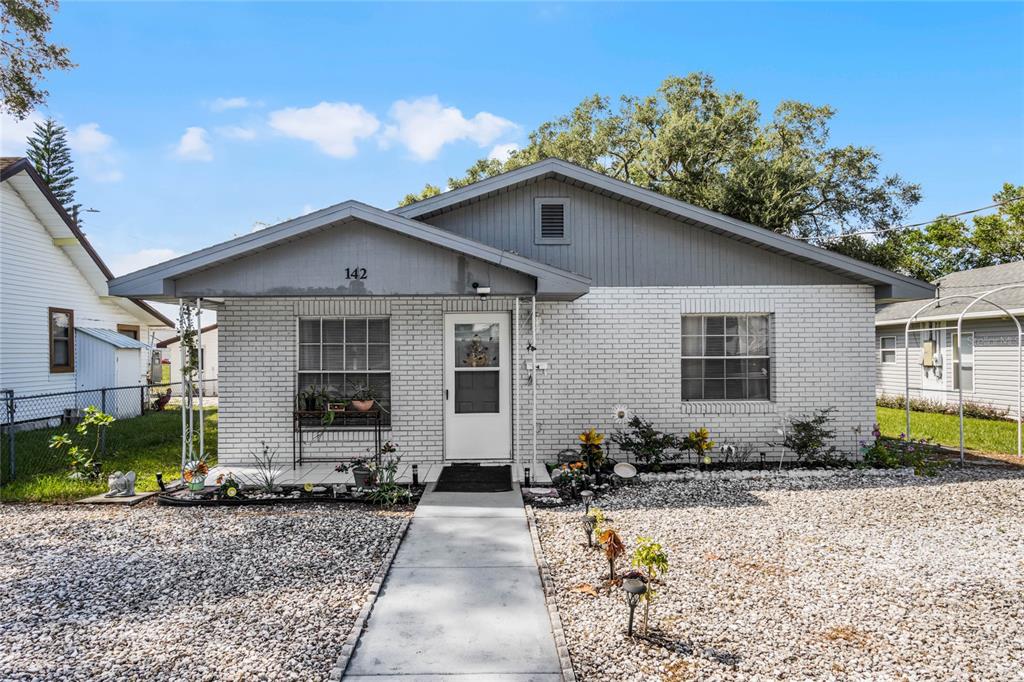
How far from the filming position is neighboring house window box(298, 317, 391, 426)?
9.20 m

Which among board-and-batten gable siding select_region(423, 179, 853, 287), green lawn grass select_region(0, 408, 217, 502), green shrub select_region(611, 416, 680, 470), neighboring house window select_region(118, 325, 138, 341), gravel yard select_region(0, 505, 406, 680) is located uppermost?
board-and-batten gable siding select_region(423, 179, 853, 287)

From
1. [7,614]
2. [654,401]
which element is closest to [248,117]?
[654,401]

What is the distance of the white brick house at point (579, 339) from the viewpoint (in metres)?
9.05

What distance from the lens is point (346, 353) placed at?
9211mm

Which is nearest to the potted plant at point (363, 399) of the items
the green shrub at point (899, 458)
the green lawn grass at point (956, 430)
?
the green shrub at point (899, 458)

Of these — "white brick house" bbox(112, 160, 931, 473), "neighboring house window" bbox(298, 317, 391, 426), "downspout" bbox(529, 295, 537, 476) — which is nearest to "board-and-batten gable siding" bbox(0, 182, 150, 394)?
"white brick house" bbox(112, 160, 931, 473)

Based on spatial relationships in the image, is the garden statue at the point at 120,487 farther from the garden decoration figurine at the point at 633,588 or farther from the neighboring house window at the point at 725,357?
the neighboring house window at the point at 725,357

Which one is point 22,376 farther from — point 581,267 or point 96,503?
point 581,267

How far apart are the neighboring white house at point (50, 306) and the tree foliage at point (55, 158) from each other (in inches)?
827

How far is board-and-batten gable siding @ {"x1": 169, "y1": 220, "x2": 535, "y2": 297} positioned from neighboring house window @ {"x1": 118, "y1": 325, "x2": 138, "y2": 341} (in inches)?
549

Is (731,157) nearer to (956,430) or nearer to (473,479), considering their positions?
(956,430)

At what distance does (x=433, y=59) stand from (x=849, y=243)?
61.8ft

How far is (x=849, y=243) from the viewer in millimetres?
23969

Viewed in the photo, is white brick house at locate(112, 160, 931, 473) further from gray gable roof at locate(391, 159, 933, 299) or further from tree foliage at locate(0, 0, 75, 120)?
tree foliage at locate(0, 0, 75, 120)
